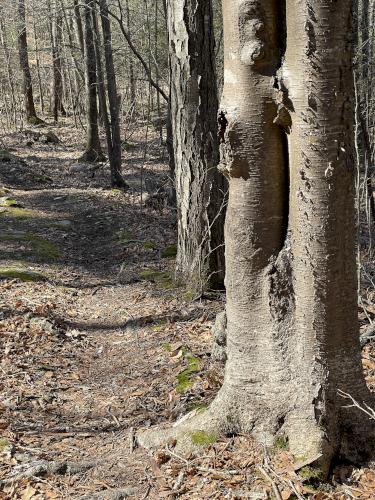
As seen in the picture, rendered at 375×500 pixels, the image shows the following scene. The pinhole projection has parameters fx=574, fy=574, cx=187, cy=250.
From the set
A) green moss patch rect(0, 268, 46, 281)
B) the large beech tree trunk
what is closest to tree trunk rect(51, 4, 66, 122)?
green moss patch rect(0, 268, 46, 281)

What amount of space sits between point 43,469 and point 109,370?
176cm

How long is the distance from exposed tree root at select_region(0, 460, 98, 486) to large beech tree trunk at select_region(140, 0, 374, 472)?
2.85 ft

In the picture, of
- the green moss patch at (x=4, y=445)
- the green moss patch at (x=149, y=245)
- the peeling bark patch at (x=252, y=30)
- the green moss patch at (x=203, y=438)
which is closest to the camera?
the peeling bark patch at (x=252, y=30)

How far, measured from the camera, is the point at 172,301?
6.46 m

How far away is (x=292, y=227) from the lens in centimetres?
293

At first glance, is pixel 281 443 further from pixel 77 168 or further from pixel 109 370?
pixel 77 168

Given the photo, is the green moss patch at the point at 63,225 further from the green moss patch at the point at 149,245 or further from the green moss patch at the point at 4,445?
the green moss patch at the point at 4,445

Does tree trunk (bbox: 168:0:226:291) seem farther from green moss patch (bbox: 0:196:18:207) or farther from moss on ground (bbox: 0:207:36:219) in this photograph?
green moss patch (bbox: 0:196:18:207)

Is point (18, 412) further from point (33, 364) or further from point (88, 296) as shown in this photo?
point (88, 296)

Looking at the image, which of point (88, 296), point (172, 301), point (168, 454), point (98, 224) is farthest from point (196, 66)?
point (98, 224)

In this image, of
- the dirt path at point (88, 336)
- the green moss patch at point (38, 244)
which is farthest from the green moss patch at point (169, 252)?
the green moss patch at point (38, 244)

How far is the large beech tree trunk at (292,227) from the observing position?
266 cm

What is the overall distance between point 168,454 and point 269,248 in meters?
1.36

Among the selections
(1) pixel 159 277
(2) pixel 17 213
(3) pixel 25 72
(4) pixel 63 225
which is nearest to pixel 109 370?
(1) pixel 159 277
